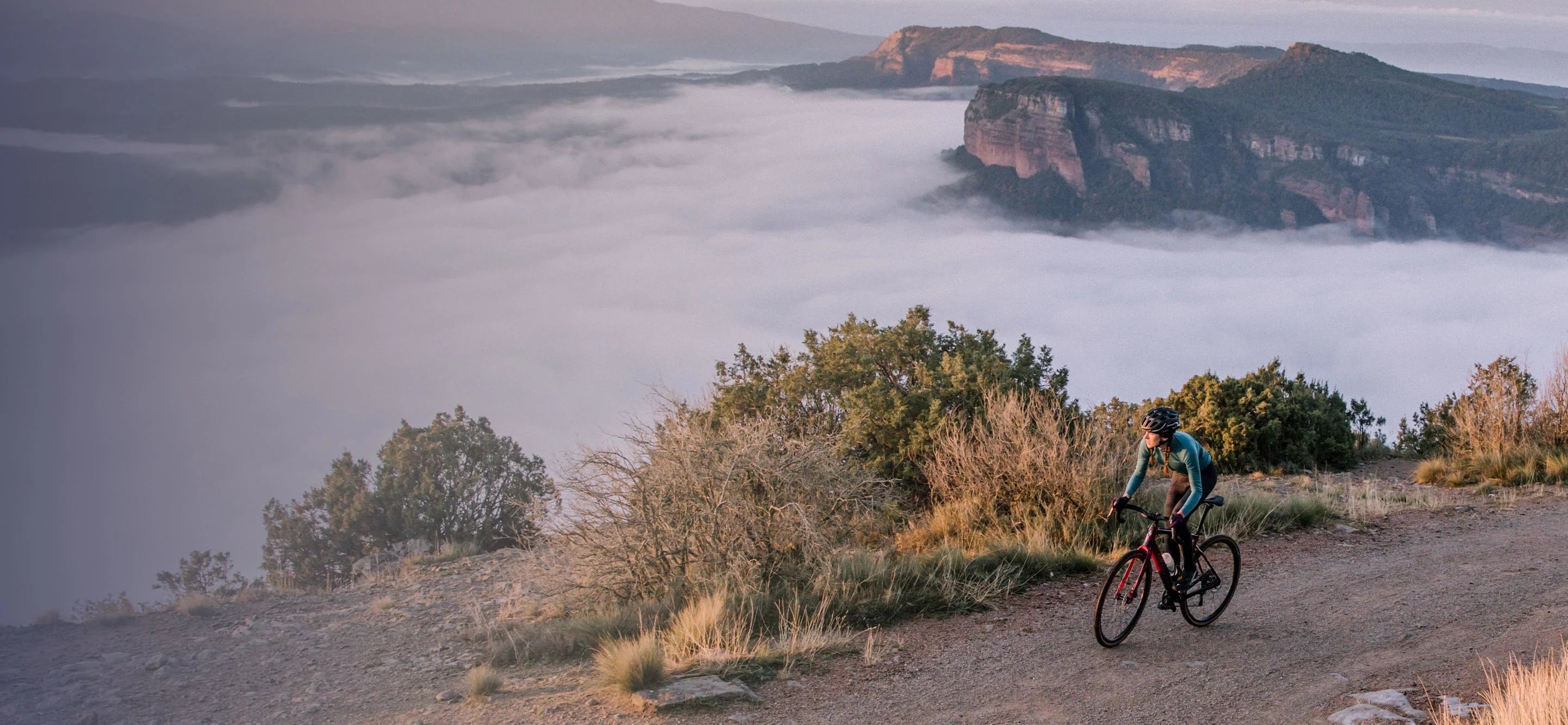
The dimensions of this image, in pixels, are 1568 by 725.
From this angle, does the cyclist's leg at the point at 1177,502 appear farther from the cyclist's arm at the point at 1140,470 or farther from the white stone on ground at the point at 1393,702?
the white stone on ground at the point at 1393,702

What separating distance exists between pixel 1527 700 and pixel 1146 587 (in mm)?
1980

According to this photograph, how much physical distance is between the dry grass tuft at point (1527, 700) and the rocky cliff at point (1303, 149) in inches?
6443

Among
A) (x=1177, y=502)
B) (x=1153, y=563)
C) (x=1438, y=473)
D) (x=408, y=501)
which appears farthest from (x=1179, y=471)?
(x=408, y=501)

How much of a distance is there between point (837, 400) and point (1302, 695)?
745 cm

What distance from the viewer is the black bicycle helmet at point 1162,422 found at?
5828mm

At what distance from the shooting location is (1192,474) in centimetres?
591

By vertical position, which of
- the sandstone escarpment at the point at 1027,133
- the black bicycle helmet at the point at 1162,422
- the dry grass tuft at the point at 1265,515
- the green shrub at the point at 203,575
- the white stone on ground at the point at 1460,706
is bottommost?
the green shrub at the point at 203,575

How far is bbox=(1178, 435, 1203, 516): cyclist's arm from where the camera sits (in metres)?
5.88

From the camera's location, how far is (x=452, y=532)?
17156 millimetres

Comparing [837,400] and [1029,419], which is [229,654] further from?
[1029,419]

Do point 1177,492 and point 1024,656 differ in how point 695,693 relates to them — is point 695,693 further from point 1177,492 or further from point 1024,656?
point 1177,492

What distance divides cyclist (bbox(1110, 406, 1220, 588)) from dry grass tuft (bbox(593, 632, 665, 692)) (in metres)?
2.93

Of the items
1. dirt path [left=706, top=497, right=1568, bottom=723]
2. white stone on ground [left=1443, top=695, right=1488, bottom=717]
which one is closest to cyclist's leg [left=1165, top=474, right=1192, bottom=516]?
dirt path [left=706, top=497, right=1568, bottom=723]

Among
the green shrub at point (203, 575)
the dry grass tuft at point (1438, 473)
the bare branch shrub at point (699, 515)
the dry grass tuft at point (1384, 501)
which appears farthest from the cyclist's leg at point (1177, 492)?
the green shrub at point (203, 575)
